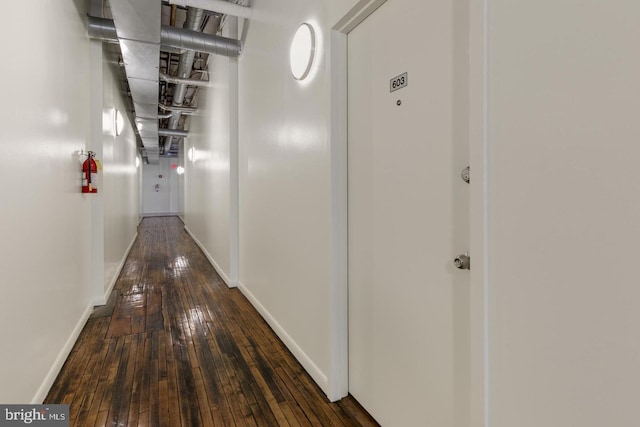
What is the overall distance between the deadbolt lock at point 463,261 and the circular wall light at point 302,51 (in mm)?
1537

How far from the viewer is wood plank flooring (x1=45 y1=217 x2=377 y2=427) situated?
5.67 feet

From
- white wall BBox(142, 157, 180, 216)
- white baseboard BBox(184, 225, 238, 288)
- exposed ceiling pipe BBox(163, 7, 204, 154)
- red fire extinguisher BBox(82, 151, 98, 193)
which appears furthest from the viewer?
white wall BBox(142, 157, 180, 216)

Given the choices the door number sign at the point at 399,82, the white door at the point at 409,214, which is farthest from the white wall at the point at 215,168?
the door number sign at the point at 399,82

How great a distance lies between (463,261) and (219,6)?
10.5 feet

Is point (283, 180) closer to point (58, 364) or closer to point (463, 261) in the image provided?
point (463, 261)

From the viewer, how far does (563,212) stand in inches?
30.5

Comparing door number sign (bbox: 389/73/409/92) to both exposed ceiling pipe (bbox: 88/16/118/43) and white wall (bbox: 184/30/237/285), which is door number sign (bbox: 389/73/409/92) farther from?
exposed ceiling pipe (bbox: 88/16/118/43)

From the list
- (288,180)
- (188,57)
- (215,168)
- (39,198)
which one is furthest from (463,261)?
(188,57)

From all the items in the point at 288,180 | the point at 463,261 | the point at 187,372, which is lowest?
the point at 187,372

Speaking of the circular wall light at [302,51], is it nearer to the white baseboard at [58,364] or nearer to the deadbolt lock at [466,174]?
→ the deadbolt lock at [466,174]

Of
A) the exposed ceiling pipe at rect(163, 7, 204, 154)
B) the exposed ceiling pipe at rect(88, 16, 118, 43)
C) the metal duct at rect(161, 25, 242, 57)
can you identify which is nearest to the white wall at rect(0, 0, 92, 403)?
the exposed ceiling pipe at rect(88, 16, 118, 43)

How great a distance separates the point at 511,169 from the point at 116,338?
10.4 feet

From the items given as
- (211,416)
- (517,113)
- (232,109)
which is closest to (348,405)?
(211,416)

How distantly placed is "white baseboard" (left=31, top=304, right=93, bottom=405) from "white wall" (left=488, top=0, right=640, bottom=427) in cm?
236
